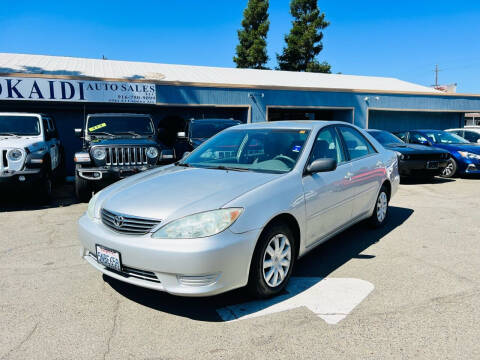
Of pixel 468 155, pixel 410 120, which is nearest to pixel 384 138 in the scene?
pixel 468 155

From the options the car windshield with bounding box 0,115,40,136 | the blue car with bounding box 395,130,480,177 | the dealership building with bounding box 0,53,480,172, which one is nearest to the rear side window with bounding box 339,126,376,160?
the car windshield with bounding box 0,115,40,136

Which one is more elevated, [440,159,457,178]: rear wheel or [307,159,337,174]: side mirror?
[307,159,337,174]: side mirror

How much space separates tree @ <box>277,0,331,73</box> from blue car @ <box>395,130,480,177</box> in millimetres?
28294

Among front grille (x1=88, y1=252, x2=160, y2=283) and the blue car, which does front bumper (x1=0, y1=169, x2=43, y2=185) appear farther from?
the blue car

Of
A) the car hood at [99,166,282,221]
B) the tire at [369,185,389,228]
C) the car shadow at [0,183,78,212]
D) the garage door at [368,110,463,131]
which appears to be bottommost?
the car shadow at [0,183,78,212]

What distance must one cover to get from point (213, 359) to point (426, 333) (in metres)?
1.56

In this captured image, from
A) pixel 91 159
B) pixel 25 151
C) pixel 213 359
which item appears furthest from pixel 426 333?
pixel 25 151

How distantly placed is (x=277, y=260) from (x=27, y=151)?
5838 mm

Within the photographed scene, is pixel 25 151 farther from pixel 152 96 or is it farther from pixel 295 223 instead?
pixel 152 96

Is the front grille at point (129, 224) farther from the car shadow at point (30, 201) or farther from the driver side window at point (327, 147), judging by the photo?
the car shadow at point (30, 201)

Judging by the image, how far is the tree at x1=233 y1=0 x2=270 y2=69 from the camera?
37.2m

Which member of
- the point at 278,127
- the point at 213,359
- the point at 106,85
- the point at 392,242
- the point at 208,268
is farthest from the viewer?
the point at 106,85

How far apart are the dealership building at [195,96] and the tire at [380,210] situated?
8000 millimetres

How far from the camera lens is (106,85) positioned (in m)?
12.6
